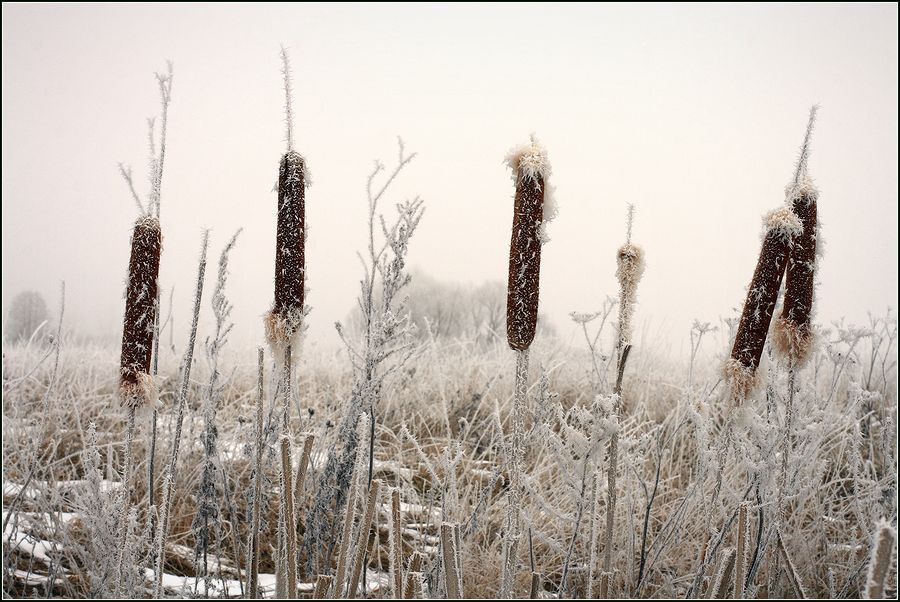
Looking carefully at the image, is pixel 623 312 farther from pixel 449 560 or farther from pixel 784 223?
pixel 449 560

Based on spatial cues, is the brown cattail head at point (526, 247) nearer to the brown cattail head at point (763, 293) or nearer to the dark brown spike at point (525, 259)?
the dark brown spike at point (525, 259)

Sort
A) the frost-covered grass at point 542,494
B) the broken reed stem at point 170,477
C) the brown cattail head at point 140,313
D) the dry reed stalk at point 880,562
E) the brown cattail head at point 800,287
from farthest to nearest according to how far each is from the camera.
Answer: the frost-covered grass at point 542,494 → the broken reed stem at point 170,477 → the brown cattail head at point 140,313 → the brown cattail head at point 800,287 → the dry reed stalk at point 880,562

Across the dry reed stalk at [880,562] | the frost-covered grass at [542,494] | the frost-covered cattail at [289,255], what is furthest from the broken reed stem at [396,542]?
the dry reed stalk at [880,562]

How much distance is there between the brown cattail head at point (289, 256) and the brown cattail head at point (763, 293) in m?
0.96

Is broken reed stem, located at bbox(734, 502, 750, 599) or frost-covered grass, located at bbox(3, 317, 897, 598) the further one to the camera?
frost-covered grass, located at bbox(3, 317, 897, 598)

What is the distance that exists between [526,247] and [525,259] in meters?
0.02

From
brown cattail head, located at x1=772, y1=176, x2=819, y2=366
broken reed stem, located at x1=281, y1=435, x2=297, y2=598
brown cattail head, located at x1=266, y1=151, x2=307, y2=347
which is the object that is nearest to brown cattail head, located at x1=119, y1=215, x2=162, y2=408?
brown cattail head, located at x1=266, y1=151, x2=307, y2=347

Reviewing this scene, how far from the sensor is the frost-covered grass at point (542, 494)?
214cm

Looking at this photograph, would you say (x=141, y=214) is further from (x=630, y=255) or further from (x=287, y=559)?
(x=630, y=255)

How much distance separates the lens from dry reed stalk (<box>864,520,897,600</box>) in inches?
43.4

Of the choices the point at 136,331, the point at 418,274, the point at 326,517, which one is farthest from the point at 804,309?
the point at 418,274

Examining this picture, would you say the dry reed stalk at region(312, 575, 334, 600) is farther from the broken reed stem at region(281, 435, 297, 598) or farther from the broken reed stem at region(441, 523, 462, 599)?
the broken reed stem at region(441, 523, 462, 599)

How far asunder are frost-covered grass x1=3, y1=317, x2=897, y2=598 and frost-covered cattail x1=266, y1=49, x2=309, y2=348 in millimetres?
510

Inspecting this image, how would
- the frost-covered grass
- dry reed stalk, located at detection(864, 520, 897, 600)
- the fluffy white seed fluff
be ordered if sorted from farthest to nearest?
the frost-covered grass → the fluffy white seed fluff → dry reed stalk, located at detection(864, 520, 897, 600)
